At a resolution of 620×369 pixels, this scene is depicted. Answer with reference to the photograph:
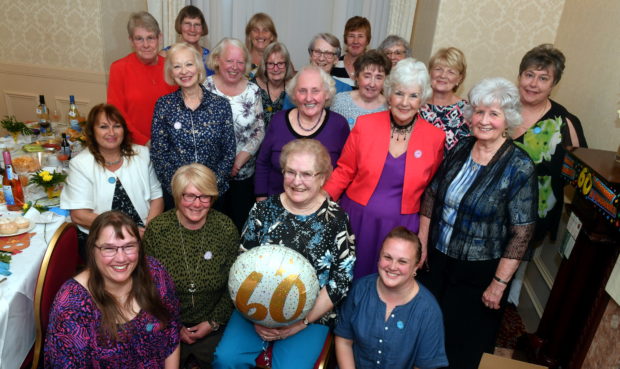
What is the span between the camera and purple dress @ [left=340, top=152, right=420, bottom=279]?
7.50ft

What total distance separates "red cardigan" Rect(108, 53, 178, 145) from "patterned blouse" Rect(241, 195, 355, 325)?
1500 millimetres

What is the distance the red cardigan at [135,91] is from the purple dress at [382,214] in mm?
1639

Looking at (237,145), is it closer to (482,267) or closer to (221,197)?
(221,197)

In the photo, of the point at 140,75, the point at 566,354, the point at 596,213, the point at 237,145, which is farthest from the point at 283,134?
the point at 566,354

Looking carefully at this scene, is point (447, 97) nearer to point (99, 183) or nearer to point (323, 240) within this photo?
point (323, 240)

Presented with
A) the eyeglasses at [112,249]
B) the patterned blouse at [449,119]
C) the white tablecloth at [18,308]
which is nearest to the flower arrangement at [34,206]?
the white tablecloth at [18,308]

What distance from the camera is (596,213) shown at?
1.96m

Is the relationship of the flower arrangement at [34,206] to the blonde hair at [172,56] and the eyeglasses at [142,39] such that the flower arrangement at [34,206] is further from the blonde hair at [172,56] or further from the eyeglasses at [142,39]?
the eyeglasses at [142,39]

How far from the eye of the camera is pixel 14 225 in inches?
83.5

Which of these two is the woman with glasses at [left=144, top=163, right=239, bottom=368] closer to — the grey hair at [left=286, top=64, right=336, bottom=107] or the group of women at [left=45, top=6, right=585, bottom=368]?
the group of women at [left=45, top=6, right=585, bottom=368]

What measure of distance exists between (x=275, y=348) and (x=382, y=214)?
0.84m

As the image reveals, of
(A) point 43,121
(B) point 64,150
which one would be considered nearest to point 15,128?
(A) point 43,121

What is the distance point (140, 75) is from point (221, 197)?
1.08m

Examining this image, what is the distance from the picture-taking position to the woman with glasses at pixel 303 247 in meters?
1.98
